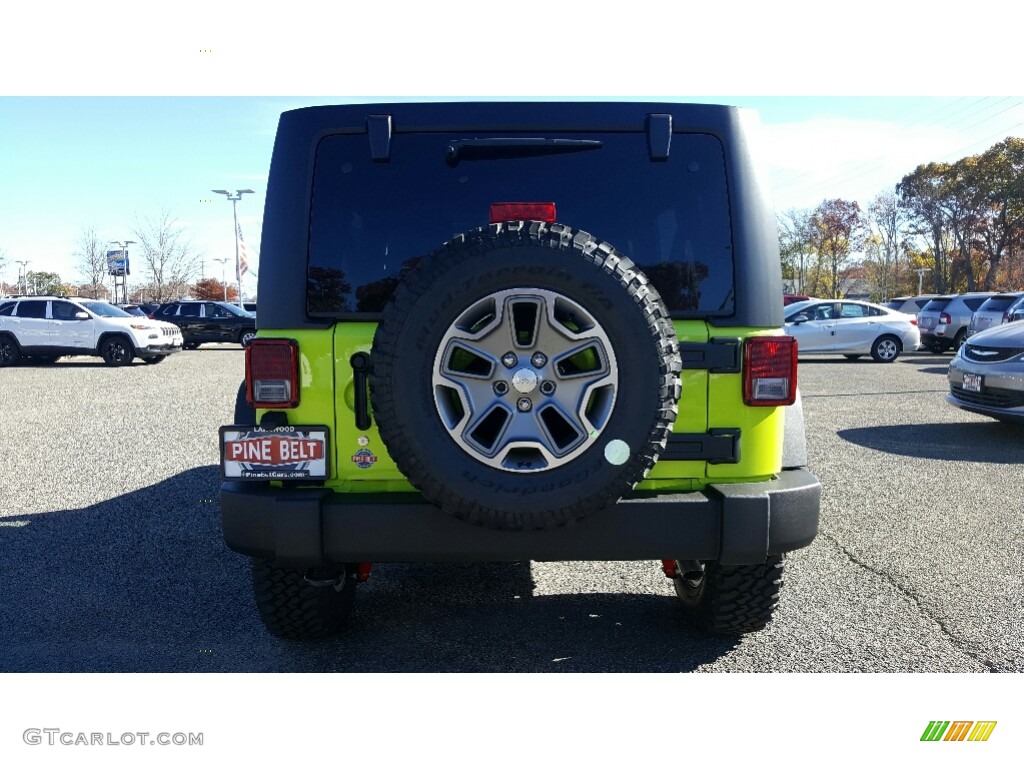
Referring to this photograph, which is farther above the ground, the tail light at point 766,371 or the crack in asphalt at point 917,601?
the tail light at point 766,371

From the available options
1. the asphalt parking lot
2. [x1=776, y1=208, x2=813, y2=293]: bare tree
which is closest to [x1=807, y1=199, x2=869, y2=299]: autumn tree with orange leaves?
[x1=776, y1=208, x2=813, y2=293]: bare tree

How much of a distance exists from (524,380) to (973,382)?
24.0 feet

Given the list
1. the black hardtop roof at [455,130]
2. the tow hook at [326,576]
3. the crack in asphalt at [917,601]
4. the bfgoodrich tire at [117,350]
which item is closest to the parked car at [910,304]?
the bfgoodrich tire at [117,350]

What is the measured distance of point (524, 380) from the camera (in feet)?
8.32

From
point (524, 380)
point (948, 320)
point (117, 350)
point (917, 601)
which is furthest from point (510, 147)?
point (948, 320)

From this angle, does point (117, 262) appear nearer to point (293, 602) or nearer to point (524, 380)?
point (293, 602)

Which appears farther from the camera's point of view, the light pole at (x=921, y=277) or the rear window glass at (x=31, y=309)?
the light pole at (x=921, y=277)

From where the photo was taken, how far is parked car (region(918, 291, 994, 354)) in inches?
805

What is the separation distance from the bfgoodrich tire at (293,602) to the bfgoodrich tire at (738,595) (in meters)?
1.45

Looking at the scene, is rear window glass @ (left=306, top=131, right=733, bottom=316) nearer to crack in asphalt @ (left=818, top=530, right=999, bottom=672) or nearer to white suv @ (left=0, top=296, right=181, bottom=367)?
crack in asphalt @ (left=818, top=530, right=999, bottom=672)

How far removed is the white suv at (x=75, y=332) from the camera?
1878cm

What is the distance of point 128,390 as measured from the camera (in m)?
13.3

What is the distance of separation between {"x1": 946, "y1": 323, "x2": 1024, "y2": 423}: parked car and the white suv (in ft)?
54.2

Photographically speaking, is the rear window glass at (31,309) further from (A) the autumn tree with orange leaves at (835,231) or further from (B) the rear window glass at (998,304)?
(A) the autumn tree with orange leaves at (835,231)
